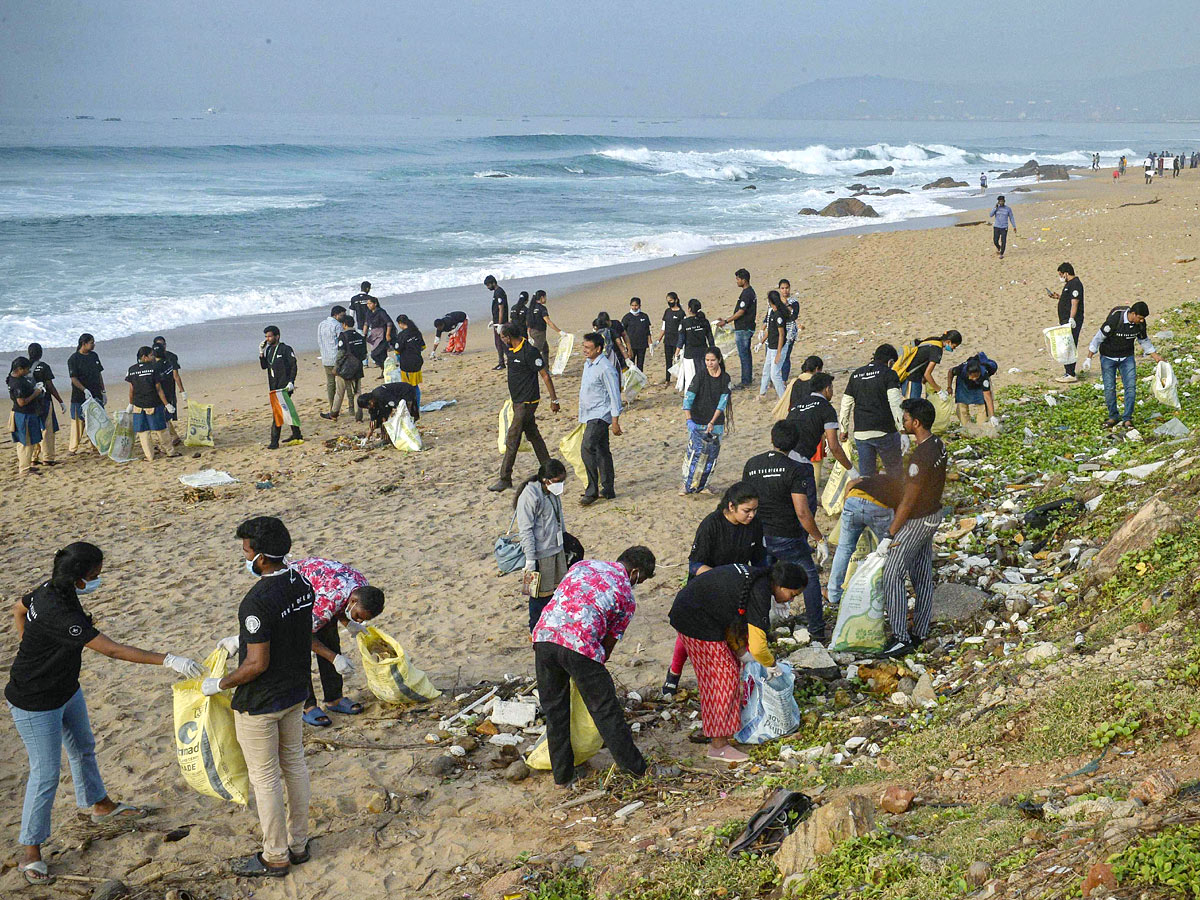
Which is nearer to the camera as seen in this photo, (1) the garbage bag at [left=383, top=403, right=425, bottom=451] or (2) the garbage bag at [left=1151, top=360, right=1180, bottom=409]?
(2) the garbage bag at [left=1151, top=360, right=1180, bottom=409]

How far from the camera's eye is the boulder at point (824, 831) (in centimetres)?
380

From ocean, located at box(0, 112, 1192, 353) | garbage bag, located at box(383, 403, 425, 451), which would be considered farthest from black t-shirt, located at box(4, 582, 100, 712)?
ocean, located at box(0, 112, 1192, 353)

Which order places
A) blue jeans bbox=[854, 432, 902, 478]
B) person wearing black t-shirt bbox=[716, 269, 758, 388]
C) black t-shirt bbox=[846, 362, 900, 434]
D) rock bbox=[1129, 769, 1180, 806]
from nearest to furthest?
rock bbox=[1129, 769, 1180, 806] → black t-shirt bbox=[846, 362, 900, 434] → blue jeans bbox=[854, 432, 902, 478] → person wearing black t-shirt bbox=[716, 269, 758, 388]

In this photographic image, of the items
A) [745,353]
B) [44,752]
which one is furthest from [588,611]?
[745,353]

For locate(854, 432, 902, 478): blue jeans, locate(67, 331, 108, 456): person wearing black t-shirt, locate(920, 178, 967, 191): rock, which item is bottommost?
locate(854, 432, 902, 478): blue jeans

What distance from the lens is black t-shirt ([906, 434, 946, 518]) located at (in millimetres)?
5879

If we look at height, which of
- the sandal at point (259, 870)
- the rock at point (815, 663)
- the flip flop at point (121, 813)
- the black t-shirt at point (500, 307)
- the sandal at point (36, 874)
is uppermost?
the black t-shirt at point (500, 307)

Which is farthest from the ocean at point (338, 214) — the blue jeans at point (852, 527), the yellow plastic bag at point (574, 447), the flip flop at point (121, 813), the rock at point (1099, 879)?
the rock at point (1099, 879)

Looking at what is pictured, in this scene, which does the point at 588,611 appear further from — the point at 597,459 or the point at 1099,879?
the point at 597,459

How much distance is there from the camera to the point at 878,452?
784cm

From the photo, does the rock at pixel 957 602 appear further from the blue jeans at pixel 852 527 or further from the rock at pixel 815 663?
the rock at pixel 815 663

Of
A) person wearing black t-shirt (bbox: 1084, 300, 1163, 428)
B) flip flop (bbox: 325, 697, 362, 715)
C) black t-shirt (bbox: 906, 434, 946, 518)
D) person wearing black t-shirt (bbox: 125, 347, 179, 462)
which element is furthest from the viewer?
person wearing black t-shirt (bbox: 125, 347, 179, 462)

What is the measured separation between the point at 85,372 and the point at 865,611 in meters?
10.5

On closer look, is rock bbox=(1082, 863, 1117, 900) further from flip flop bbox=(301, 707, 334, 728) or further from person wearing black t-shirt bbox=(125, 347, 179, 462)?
person wearing black t-shirt bbox=(125, 347, 179, 462)
